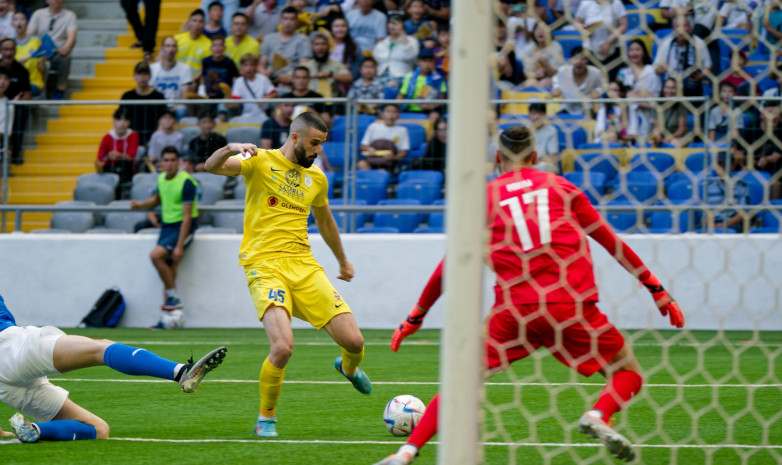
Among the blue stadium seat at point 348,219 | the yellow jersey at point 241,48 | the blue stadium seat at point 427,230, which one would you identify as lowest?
the blue stadium seat at point 427,230

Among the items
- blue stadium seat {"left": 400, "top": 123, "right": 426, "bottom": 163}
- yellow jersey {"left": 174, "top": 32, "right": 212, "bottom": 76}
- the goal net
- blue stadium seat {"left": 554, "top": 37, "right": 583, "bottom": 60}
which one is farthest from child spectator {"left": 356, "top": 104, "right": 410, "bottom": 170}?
blue stadium seat {"left": 554, "top": 37, "right": 583, "bottom": 60}

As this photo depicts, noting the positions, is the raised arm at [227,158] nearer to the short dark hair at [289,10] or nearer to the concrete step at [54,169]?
the concrete step at [54,169]

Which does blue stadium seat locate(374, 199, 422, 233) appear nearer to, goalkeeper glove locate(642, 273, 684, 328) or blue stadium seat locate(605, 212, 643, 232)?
blue stadium seat locate(605, 212, 643, 232)

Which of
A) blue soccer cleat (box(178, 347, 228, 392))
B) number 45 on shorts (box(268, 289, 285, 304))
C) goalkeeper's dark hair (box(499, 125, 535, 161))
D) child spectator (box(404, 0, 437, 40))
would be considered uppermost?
child spectator (box(404, 0, 437, 40))

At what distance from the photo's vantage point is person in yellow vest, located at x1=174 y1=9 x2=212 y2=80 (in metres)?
13.3

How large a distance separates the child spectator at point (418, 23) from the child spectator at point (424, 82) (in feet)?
2.51

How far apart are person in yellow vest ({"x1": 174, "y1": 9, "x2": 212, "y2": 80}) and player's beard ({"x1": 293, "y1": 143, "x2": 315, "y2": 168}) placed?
8.20m

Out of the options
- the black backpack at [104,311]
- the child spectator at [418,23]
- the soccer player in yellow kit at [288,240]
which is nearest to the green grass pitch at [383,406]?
the soccer player in yellow kit at [288,240]

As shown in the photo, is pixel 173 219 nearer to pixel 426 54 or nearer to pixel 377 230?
pixel 377 230

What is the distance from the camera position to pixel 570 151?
7.83 m

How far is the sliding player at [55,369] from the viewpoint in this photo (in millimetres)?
4582

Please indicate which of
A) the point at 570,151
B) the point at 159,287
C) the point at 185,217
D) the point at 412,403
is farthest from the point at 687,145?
the point at 159,287

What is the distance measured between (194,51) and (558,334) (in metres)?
10.4

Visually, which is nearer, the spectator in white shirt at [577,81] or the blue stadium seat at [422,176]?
the spectator in white shirt at [577,81]
